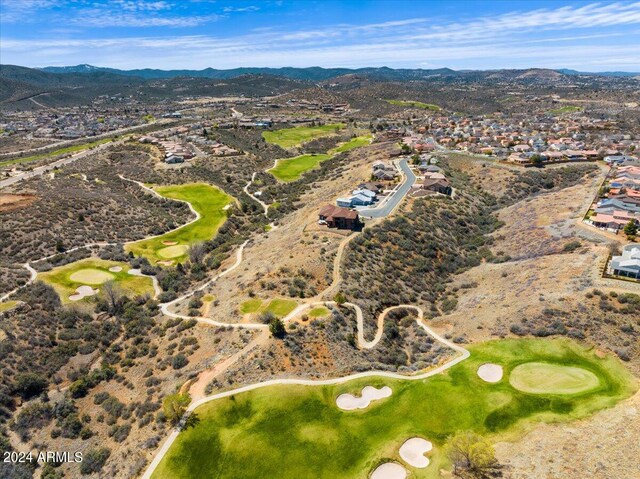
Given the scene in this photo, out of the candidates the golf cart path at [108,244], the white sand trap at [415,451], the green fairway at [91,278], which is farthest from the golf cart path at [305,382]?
the green fairway at [91,278]

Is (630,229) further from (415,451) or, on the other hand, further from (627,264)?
(415,451)

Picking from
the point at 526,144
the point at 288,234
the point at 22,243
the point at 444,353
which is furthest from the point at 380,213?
the point at 526,144

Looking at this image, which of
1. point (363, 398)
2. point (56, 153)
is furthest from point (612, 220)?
point (56, 153)

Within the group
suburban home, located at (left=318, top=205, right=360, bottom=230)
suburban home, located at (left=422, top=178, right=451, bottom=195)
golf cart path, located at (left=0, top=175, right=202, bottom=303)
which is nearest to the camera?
golf cart path, located at (left=0, top=175, right=202, bottom=303)

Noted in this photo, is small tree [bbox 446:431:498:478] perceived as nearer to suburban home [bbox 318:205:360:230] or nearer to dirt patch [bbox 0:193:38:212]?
suburban home [bbox 318:205:360:230]

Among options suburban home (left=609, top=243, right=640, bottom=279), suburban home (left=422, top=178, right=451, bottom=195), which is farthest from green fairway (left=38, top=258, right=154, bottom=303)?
suburban home (left=609, top=243, right=640, bottom=279)
